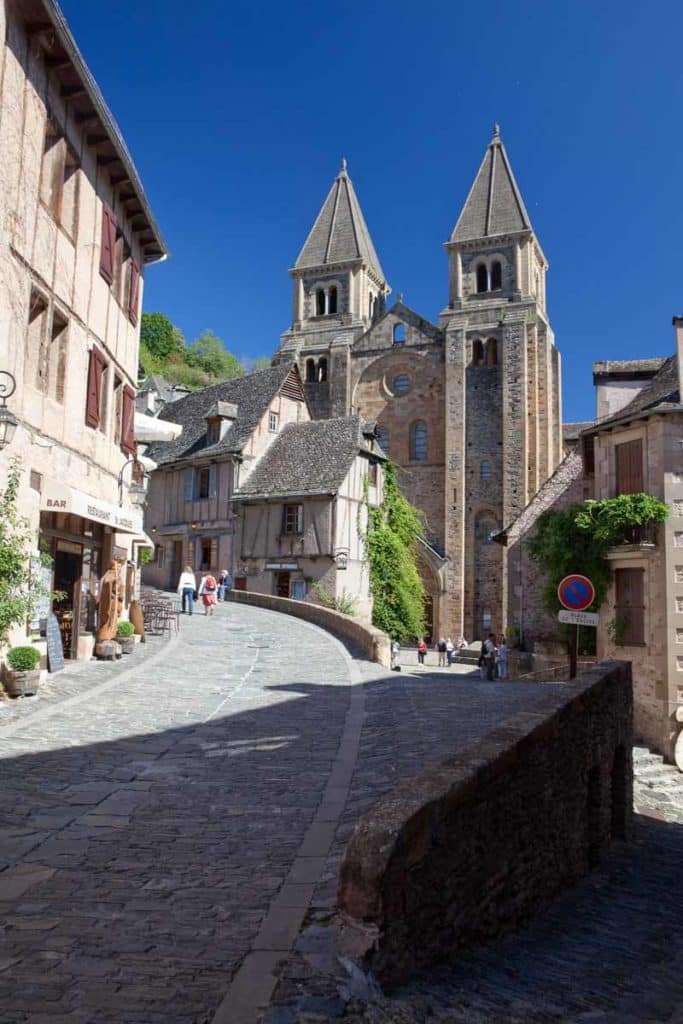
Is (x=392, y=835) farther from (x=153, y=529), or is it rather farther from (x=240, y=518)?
(x=153, y=529)

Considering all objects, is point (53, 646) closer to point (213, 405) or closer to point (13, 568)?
point (13, 568)

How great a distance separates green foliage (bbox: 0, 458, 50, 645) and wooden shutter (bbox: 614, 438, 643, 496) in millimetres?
13603

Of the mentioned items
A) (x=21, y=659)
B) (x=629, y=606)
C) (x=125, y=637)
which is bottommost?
(x=21, y=659)

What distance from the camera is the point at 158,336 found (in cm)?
7606

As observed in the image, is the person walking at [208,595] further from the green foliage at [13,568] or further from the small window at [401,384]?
the small window at [401,384]

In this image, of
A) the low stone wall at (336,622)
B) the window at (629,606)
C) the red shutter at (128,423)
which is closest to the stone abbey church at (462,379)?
the low stone wall at (336,622)

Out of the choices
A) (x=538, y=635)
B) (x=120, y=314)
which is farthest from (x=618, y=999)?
(x=538, y=635)

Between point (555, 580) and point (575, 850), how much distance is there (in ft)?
43.4

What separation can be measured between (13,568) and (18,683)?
68.8 inches

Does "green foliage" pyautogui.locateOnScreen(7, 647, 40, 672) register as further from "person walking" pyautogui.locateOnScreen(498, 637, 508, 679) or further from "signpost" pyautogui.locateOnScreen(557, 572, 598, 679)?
"person walking" pyautogui.locateOnScreen(498, 637, 508, 679)

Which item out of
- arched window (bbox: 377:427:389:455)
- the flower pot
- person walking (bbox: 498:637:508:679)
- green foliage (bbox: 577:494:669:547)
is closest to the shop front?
the flower pot

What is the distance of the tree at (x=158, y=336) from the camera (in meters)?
75.4

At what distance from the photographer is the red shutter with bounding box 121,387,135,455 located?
16788mm

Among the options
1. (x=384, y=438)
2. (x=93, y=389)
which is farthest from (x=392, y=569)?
(x=93, y=389)
